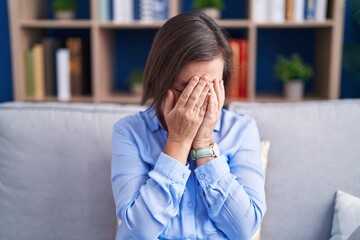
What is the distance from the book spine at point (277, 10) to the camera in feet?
7.08

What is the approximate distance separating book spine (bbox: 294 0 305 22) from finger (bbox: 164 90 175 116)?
1296 mm

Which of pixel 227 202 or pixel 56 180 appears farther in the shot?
pixel 56 180

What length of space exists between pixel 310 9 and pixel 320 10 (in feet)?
0.16

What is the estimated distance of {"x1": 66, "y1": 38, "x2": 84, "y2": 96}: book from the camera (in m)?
2.36

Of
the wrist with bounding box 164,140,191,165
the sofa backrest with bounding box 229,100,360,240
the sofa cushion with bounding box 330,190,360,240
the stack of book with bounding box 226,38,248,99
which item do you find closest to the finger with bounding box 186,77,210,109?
the wrist with bounding box 164,140,191,165

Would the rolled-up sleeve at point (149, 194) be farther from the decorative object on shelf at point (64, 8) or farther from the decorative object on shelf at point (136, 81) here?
the decorative object on shelf at point (64, 8)

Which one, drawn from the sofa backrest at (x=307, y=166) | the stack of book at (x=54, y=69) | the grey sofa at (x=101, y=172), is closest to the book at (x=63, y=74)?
the stack of book at (x=54, y=69)

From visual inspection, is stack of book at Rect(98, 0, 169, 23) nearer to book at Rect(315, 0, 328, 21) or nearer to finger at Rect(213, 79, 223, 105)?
book at Rect(315, 0, 328, 21)

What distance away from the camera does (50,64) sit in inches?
92.7

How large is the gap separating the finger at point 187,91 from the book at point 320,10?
4.40 ft

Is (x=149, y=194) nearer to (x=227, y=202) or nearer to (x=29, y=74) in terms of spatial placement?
(x=227, y=202)

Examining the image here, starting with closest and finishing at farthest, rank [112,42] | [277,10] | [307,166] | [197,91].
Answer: [197,91] < [307,166] < [277,10] < [112,42]

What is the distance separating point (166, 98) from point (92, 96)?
51.1 inches

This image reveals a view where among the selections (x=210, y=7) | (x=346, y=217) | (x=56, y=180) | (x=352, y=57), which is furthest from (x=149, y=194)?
(x=352, y=57)
